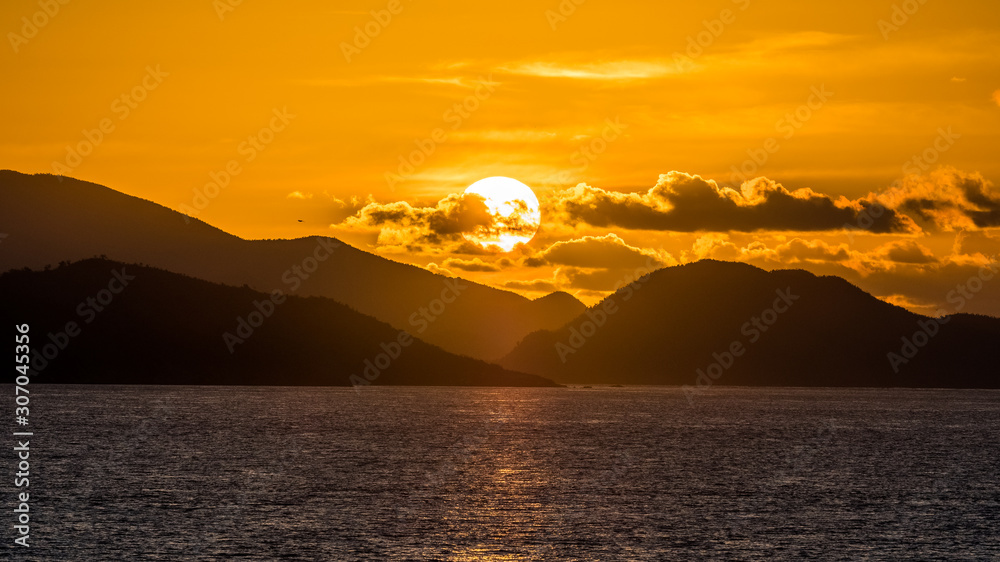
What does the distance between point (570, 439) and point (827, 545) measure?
10357cm

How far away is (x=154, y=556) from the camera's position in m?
67.8

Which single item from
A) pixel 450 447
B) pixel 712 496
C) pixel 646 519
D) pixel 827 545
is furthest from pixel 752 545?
pixel 450 447

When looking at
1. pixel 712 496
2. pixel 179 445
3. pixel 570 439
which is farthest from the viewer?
pixel 570 439

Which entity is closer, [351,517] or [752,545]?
[752,545]

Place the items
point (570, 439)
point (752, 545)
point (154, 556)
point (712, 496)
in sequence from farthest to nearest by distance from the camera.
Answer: point (570, 439), point (712, 496), point (752, 545), point (154, 556)

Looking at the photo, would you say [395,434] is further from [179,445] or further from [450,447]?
[179,445]

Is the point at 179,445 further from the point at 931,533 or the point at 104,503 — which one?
the point at 931,533

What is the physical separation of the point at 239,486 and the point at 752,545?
170 feet

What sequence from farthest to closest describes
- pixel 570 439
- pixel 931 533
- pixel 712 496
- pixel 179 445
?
pixel 570 439 < pixel 179 445 < pixel 712 496 < pixel 931 533

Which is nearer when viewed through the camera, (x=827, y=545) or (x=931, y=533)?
(x=827, y=545)

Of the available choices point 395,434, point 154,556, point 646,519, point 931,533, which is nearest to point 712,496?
point 646,519

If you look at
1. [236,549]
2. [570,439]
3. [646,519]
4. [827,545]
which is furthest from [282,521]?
[570,439]

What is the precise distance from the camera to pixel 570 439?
A: 582 ft

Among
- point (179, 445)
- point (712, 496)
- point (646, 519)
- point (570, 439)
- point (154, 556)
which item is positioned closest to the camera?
point (154, 556)
